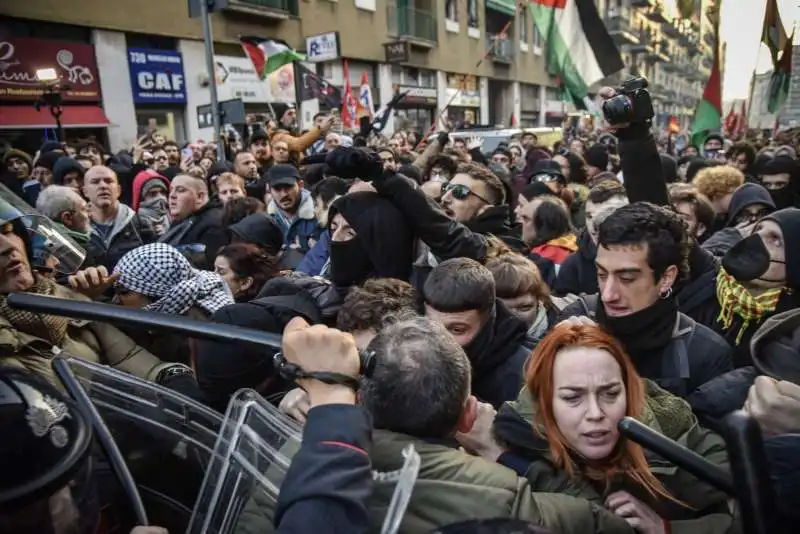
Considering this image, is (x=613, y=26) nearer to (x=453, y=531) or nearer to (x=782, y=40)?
(x=782, y=40)

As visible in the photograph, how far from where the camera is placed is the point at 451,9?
23234 millimetres

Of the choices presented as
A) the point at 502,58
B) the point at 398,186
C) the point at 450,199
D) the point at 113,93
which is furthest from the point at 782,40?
the point at 502,58

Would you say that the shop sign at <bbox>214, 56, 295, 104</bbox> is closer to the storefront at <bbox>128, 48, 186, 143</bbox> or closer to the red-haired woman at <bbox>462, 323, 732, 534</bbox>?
the storefront at <bbox>128, 48, 186, 143</bbox>

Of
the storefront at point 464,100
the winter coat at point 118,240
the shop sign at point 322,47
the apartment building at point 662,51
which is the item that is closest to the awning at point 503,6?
the storefront at point 464,100

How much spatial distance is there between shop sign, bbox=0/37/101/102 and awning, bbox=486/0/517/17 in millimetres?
17550

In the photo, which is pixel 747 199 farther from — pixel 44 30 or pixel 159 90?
pixel 159 90

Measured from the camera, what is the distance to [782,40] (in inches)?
287

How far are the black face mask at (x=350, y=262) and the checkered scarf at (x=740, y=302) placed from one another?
1.50 meters

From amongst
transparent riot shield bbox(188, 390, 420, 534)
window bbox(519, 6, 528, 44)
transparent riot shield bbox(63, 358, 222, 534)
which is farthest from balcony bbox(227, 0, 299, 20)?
window bbox(519, 6, 528, 44)

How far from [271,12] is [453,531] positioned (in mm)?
15690

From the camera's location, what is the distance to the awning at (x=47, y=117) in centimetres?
1016

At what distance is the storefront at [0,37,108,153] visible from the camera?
10.2 m

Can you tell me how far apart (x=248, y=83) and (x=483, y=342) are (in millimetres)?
14173

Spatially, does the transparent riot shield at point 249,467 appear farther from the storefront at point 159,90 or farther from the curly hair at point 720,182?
the storefront at point 159,90
